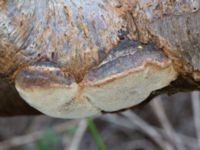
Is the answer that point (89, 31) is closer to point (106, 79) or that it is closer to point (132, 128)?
point (106, 79)

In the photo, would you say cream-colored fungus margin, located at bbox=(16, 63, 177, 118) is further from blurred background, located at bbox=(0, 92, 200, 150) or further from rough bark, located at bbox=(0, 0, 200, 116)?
blurred background, located at bbox=(0, 92, 200, 150)

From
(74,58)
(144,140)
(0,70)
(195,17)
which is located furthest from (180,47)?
(144,140)

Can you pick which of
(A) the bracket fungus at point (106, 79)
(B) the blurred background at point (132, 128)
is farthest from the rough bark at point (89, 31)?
(B) the blurred background at point (132, 128)

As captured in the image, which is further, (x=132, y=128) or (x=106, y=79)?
(x=132, y=128)

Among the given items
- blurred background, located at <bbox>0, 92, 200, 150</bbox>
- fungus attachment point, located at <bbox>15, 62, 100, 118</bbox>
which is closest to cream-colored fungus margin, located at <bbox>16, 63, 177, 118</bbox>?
fungus attachment point, located at <bbox>15, 62, 100, 118</bbox>

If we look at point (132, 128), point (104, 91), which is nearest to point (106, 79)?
point (104, 91)

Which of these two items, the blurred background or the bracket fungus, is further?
the blurred background
